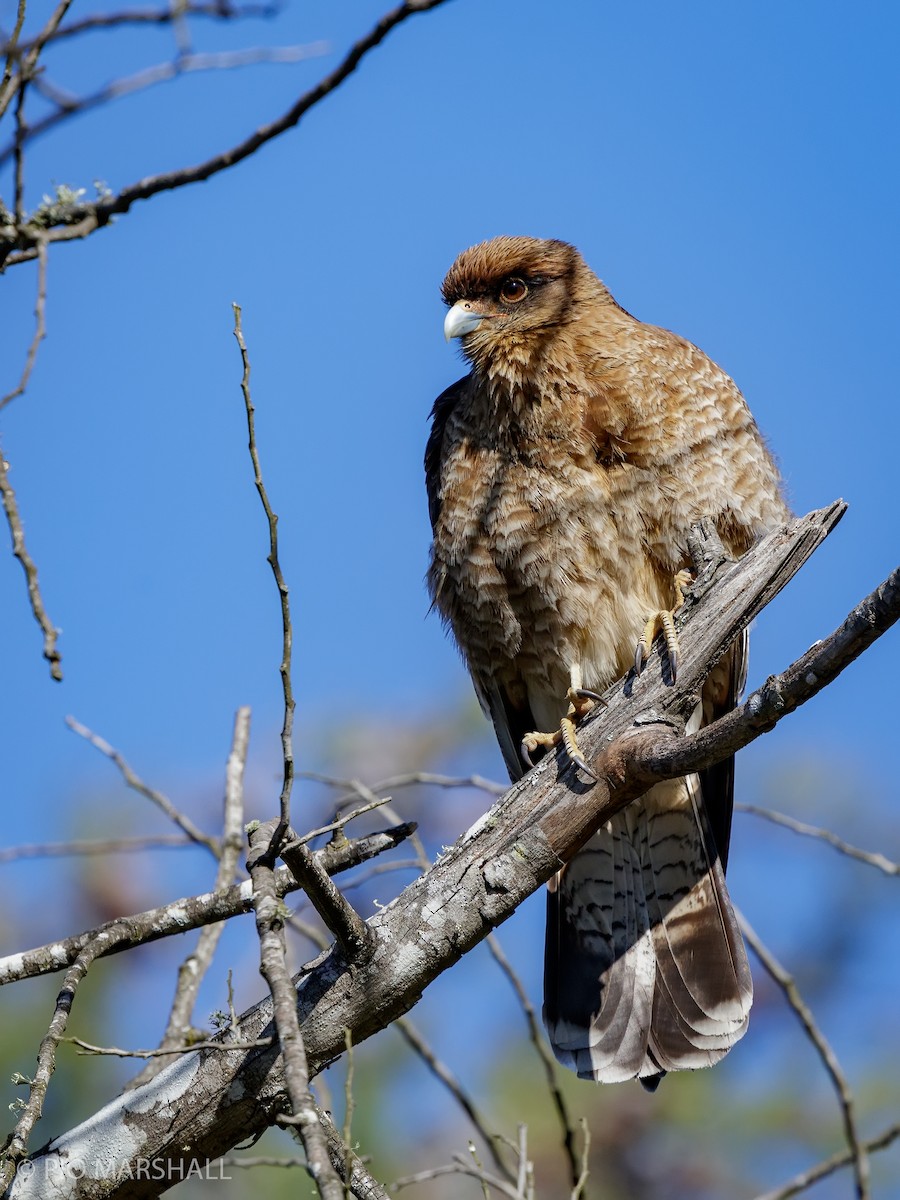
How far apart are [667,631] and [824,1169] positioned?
1287mm

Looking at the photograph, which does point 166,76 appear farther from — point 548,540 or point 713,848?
point 713,848

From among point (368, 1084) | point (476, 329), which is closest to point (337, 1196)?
point (368, 1084)

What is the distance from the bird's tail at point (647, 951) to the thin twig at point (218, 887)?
1.10 m

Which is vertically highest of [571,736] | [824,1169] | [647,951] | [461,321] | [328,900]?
[461,321]

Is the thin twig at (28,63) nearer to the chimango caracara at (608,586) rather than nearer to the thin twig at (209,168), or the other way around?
the thin twig at (209,168)

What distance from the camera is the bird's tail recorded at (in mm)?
3648

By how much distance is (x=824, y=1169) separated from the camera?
2791mm

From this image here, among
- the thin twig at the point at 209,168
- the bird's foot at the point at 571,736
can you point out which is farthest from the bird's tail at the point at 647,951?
the thin twig at the point at 209,168

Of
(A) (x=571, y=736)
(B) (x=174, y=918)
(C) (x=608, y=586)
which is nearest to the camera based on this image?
(B) (x=174, y=918)

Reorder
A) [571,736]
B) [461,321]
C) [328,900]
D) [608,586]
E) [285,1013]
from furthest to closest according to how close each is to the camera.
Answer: [461,321] → [608,586] → [571,736] → [328,900] → [285,1013]

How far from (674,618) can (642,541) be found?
1.87 ft

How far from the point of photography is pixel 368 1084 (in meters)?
4.38

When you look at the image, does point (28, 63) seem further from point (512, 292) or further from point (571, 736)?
point (512, 292)

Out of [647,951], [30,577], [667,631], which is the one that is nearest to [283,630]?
[30,577]
